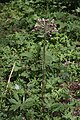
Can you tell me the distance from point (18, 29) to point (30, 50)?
0.81 metres

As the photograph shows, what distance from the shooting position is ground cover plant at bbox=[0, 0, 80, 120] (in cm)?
393

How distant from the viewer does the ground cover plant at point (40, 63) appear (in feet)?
12.9

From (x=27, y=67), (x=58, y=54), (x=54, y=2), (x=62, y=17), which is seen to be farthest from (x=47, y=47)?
(x=54, y=2)

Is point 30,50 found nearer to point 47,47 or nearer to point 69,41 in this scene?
point 47,47

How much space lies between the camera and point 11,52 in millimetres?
5059

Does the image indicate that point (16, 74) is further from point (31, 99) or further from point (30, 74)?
point (31, 99)

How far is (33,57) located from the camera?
4.71 m

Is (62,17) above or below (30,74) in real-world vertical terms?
above

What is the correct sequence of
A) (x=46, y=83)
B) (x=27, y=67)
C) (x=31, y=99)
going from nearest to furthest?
(x=31, y=99) → (x=46, y=83) → (x=27, y=67)

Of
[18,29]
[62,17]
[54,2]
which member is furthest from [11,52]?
[54,2]

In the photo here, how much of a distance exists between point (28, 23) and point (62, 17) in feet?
2.11

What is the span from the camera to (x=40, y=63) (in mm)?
4641

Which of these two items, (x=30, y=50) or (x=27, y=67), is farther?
(x=30, y=50)

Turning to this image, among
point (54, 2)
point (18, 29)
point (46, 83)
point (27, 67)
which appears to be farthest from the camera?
point (54, 2)
